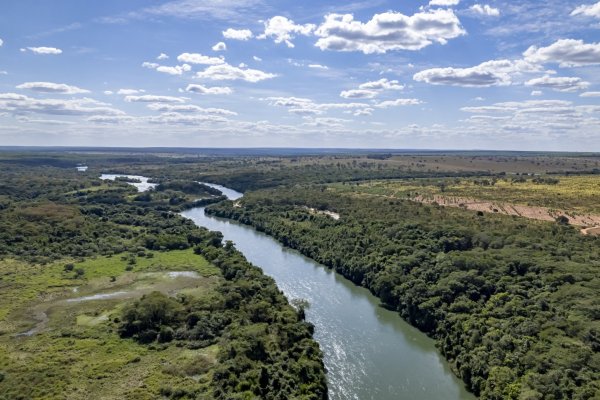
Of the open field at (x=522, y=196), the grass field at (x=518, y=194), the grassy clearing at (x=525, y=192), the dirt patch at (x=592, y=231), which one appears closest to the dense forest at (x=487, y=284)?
the dirt patch at (x=592, y=231)

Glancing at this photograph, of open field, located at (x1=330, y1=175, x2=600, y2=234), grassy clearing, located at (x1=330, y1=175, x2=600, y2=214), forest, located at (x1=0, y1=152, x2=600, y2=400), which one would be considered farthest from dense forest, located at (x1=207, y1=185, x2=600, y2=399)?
grassy clearing, located at (x1=330, y1=175, x2=600, y2=214)

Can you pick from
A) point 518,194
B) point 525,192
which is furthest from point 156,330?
point 525,192

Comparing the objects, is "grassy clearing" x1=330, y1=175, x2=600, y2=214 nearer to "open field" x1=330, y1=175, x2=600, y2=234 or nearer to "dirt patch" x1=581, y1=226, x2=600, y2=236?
"open field" x1=330, y1=175, x2=600, y2=234

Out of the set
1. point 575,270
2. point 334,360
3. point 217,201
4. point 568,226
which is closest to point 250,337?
point 334,360

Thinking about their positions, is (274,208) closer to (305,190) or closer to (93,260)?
(305,190)

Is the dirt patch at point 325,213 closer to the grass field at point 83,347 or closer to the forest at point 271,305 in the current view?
the forest at point 271,305

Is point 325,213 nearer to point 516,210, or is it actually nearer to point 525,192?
point 516,210
